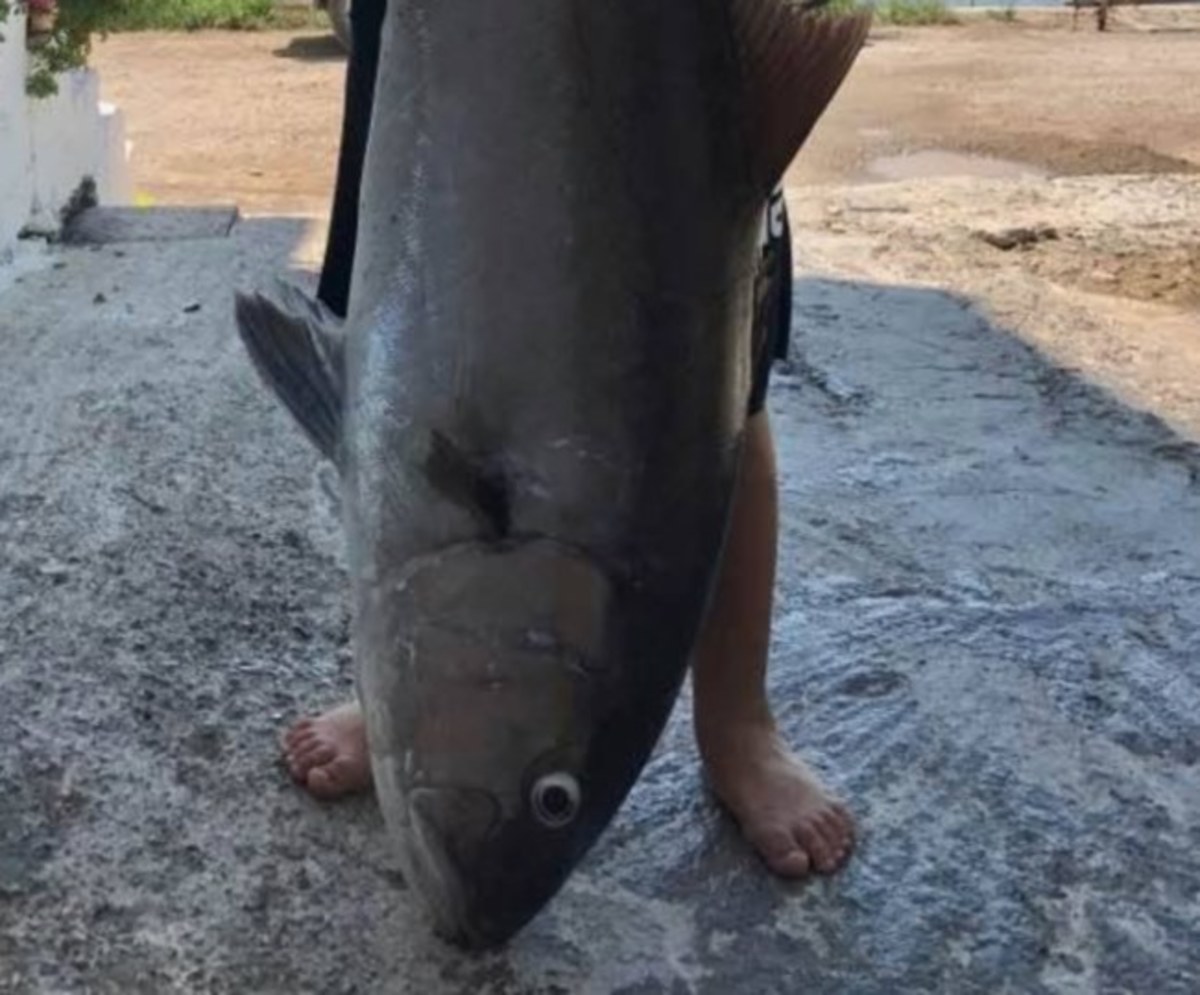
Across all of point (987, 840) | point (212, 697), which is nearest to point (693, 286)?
point (987, 840)

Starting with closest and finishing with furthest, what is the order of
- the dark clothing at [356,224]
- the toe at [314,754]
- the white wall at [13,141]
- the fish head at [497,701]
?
the fish head at [497,701] → the dark clothing at [356,224] → the toe at [314,754] → the white wall at [13,141]

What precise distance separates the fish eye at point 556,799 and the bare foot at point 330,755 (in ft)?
1.95

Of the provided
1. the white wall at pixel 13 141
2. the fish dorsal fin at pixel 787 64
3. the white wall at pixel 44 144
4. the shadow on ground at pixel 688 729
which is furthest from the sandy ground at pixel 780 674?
the fish dorsal fin at pixel 787 64

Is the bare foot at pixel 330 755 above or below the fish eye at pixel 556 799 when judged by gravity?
below

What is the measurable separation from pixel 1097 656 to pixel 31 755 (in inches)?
52.4

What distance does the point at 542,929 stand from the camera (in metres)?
2.01

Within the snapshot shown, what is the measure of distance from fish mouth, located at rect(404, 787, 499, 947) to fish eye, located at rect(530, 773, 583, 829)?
33 mm

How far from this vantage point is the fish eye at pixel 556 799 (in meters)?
1.59

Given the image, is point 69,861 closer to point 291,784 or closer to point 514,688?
point 291,784

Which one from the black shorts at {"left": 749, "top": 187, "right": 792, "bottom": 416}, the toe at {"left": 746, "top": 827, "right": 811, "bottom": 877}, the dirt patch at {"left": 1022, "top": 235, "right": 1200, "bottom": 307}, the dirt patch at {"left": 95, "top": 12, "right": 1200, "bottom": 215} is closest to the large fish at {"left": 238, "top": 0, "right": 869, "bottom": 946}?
the black shorts at {"left": 749, "top": 187, "right": 792, "bottom": 416}

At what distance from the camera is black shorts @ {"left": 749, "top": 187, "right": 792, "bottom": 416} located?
5.97 ft

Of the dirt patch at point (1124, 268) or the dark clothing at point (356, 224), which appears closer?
the dark clothing at point (356, 224)

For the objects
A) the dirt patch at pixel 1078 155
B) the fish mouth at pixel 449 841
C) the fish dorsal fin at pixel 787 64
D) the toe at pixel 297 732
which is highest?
the fish dorsal fin at pixel 787 64

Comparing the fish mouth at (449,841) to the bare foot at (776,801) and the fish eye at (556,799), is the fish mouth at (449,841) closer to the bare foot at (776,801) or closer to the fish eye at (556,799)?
the fish eye at (556,799)
